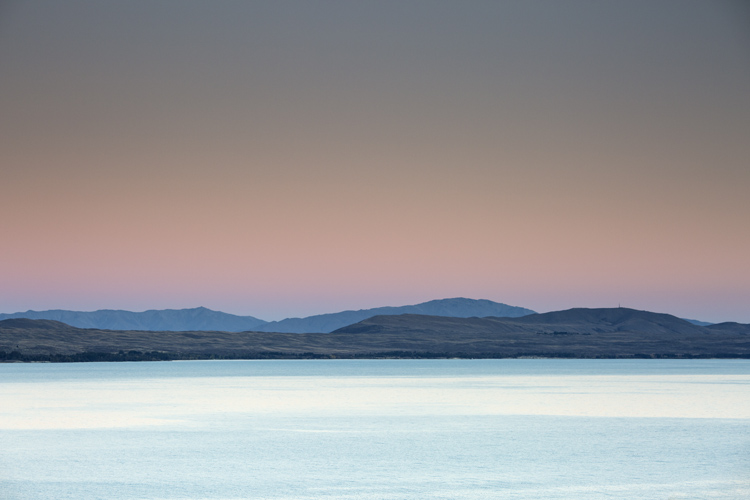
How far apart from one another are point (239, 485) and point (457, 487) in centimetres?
486

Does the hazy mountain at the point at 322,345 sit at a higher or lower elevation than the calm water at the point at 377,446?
higher

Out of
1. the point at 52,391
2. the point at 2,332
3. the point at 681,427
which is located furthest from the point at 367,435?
the point at 2,332

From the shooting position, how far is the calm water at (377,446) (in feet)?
64.9

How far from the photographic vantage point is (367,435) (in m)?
29.4

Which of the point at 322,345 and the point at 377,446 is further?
the point at 322,345

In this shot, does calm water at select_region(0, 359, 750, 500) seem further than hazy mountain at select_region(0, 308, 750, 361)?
No

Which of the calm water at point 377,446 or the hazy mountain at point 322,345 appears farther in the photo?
the hazy mountain at point 322,345

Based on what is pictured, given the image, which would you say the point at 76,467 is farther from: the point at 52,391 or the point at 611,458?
the point at 52,391

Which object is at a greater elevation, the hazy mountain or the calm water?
the hazy mountain

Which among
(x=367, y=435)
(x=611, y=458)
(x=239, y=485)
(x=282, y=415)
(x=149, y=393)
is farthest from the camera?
(x=149, y=393)

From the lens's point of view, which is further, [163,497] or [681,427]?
[681,427]

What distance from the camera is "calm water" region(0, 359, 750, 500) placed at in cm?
1978

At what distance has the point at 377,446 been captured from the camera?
2642 centimetres

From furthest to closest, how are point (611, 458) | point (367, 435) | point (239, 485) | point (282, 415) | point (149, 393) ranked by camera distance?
point (149, 393), point (282, 415), point (367, 435), point (611, 458), point (239, 485)
